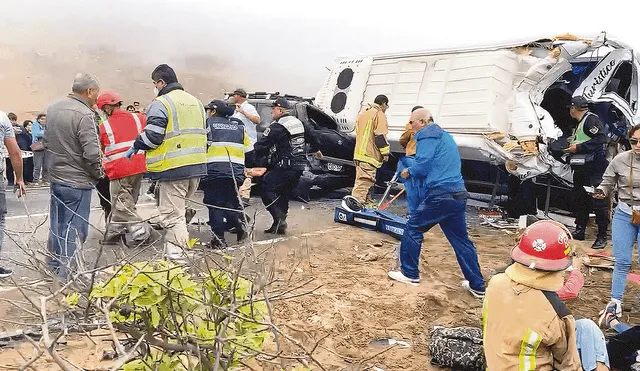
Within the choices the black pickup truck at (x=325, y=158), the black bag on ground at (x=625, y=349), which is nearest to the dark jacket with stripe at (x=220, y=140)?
the black pickup truck at (x=325, y=158)

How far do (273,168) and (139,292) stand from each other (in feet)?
16.0

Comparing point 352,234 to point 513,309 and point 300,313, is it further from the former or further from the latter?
point 513,309

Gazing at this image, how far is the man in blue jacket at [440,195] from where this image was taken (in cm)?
508

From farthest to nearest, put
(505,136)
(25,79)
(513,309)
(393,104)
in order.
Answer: (25,79) → (393,104) → (505,136) → (513,309)

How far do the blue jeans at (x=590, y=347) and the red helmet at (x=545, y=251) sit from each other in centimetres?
58

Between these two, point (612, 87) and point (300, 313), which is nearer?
point (300, 313)

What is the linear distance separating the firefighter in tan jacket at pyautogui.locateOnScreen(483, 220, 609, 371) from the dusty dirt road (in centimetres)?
61

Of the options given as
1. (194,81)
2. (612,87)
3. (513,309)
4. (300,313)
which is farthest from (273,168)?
(194,81)

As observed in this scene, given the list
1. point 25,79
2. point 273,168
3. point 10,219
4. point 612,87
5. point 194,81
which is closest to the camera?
point 273,168

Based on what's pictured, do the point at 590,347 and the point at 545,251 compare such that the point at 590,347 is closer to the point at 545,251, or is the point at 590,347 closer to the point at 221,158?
the point at 545,251

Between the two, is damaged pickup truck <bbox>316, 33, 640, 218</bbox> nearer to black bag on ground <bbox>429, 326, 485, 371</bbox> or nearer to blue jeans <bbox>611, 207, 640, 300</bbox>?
blue jeans <bbox>611, 207, 640, 300</bbox>

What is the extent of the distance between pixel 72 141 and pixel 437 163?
3.13m

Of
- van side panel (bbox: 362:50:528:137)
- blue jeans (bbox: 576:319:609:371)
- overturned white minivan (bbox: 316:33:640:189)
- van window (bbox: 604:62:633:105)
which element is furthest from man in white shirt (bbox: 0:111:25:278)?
van window (bbox: 604:62:633:105)

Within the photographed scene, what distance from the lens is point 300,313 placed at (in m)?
4.59
